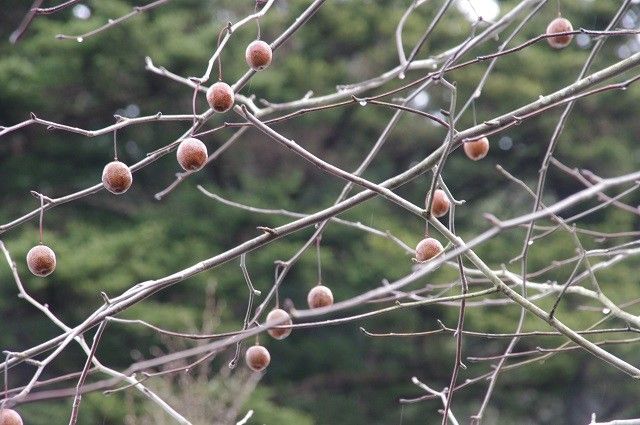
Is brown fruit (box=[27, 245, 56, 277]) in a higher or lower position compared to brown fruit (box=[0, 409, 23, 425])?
higher

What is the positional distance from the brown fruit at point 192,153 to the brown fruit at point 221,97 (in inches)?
1.8

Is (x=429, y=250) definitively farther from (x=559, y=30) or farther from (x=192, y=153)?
(x=559, y=30)

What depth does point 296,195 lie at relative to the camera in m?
7.26

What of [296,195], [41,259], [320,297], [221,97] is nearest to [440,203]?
[320,297]

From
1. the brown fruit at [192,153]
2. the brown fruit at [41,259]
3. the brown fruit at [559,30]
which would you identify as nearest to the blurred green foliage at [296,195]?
the brown fruit at [559,30]

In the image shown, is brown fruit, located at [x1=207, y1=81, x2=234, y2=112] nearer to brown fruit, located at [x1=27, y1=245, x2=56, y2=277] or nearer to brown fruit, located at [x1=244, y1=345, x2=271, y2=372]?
brown fruit, located at [x1=27, y1=245, x2=56, y2=277]

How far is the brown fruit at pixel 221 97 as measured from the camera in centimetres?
116

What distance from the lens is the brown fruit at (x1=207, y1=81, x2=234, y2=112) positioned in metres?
1.16

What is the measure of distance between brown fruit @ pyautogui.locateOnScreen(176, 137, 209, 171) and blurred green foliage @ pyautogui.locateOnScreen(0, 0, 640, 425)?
4.60 metres

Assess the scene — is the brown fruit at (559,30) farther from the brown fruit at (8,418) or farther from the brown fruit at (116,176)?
the brown fruit at (8,418)

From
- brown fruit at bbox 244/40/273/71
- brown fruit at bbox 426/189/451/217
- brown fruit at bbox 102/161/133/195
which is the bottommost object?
brown fruit at bbox 426/189/451/217

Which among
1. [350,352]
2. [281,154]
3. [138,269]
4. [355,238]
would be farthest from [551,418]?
[138,269]

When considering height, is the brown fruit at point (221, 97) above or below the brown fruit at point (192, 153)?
above

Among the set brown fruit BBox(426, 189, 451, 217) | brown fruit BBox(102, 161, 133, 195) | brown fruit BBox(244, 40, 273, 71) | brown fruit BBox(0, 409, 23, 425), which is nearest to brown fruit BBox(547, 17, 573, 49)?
brown fruit BBox(426, 189, 451, 217)
